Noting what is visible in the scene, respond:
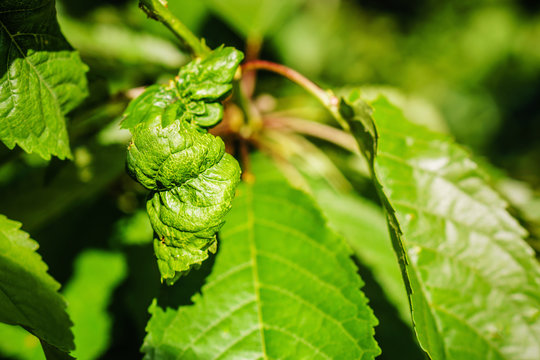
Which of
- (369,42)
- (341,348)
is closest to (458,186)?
(341,348)

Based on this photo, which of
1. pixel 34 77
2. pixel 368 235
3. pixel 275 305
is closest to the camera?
pixel 34 77

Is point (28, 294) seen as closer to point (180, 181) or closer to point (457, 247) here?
point (180, 181)

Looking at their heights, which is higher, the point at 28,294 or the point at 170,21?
the point at 170,21

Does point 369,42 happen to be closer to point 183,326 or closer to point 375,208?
point 375,208

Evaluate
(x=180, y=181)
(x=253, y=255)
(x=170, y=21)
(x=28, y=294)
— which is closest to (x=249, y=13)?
(x=170, y=21)

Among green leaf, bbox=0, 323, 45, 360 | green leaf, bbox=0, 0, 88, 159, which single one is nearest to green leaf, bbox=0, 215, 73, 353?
green leaf, bbox=0, 0, 88, 159

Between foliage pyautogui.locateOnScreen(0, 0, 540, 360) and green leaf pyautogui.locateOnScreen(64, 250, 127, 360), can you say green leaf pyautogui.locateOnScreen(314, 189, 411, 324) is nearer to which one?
foliage pyautogui.locateOnScreen(0, 0, 540, 360)

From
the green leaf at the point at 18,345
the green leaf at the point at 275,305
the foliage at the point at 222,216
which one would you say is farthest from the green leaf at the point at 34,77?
the green leaf at the point at 18,345
